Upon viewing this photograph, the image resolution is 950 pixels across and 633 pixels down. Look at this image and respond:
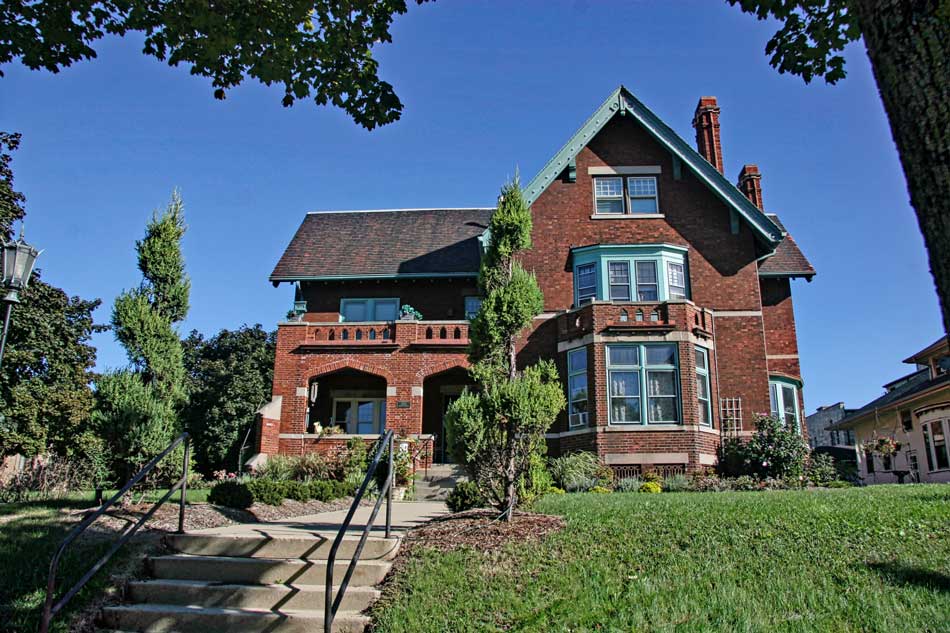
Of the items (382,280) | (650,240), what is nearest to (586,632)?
(650,240)

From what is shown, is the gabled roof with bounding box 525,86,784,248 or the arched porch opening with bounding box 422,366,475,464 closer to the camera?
the gabled roof with bounding box 525,86,784,248

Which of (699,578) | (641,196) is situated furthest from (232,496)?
(641,196)

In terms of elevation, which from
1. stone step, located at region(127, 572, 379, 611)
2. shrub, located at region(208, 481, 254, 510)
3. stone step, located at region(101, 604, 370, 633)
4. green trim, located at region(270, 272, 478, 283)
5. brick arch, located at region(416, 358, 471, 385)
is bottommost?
stone step, located at region(101, 604, 370, 633)

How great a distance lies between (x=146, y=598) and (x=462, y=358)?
1502cm

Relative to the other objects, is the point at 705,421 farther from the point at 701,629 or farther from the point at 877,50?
the point at 877,50

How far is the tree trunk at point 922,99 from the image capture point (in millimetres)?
3264

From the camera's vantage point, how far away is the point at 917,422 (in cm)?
2867

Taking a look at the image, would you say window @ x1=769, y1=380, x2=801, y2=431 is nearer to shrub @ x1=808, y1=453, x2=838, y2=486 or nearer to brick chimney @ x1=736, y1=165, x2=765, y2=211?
shrub @ x1=808, y1=453, x2=838, y2=486

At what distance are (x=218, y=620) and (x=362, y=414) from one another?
17892 mm

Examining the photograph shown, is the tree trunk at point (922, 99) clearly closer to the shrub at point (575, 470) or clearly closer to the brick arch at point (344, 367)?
the shrub at point (575, 470)

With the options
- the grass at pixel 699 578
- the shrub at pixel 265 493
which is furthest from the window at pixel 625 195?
the grass at pixel 699 578

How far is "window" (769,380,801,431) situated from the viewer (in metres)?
22.5

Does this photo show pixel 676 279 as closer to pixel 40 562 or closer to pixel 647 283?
pixel 647 283

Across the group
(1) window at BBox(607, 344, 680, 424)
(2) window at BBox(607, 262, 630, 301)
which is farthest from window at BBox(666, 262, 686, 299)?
(1) window at BBox(607, 344, 680, 424)
